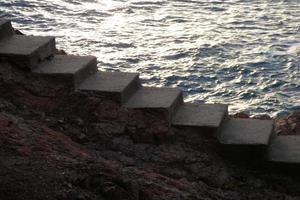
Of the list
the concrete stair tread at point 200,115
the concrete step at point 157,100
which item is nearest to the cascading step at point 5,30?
the concrete step at point 157,100

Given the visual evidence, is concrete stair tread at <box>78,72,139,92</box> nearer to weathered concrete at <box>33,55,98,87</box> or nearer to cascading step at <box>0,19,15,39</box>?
weathered concrete at <box>33,55,98,87</box>

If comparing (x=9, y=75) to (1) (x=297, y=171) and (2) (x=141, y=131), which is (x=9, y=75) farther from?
(1) (x=297, y=171)

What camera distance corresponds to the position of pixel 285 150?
189 inches

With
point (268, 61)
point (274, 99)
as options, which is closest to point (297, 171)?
point (274, 99)

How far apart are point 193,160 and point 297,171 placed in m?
0.70

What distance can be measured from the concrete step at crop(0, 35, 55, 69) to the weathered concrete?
0.06m

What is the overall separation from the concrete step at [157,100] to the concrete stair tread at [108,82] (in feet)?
0.38

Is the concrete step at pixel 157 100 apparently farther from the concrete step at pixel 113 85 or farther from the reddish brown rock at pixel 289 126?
the reddish brown rock at pixel 289 126

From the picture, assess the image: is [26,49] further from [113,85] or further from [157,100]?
[157,100]

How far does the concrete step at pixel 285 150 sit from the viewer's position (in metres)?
4.65


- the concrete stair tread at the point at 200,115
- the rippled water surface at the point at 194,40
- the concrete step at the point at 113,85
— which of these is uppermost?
the concrete step at the point at 113,85

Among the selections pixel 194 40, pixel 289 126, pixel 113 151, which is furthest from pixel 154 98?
pixel 194 40

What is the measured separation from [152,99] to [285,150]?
0.99 meters

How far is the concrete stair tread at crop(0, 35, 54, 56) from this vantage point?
5.00 metres
